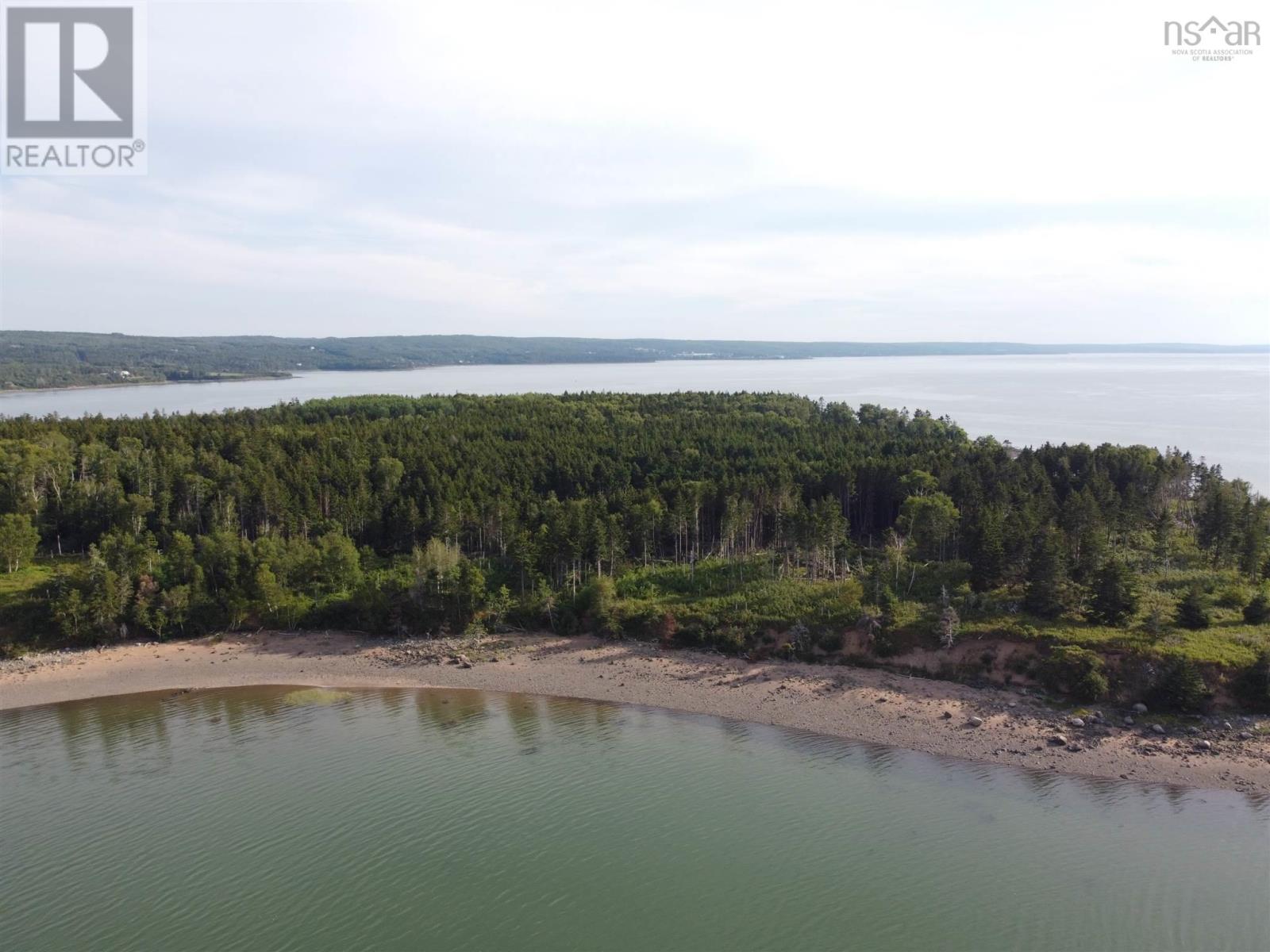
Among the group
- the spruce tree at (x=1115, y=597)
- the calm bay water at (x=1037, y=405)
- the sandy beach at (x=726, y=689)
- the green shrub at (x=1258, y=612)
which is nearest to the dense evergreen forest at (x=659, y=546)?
the spruce tree at (x=1115, y=597)

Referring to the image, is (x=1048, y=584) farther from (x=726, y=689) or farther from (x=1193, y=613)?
(x=726, y=689)

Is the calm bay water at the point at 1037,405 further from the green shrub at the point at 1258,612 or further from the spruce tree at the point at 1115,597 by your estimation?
the spruce tree at the point at 1115,597

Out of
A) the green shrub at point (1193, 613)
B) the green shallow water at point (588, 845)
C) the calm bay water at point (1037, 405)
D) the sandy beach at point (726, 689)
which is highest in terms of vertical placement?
the calm bay water at point (1037, 405)

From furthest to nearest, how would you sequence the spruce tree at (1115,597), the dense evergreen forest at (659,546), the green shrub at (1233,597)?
the green shrub at (1233,597)
the dense evergreen forest at (659,546)
the spruce tree at (1115,597)

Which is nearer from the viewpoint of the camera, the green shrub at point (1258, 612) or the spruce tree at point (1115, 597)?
the green shrub at point (1258, 612)

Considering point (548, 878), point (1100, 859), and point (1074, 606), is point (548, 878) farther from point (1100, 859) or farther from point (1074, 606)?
point (1074, 606)
